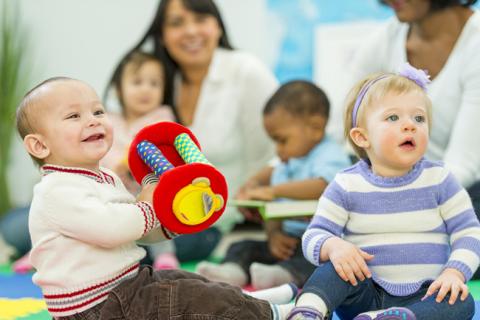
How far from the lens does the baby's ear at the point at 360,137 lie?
123cm

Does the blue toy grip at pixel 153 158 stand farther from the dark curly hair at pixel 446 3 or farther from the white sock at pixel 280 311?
the dark curly hair at pixel 446 3

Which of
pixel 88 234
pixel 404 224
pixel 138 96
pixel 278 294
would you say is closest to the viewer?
pixel 88 234

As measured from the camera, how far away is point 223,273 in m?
1.75

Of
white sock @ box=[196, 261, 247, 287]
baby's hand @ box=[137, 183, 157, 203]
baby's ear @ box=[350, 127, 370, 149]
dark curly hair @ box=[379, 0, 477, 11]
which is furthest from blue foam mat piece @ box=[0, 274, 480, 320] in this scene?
dark curly hair @ box=[379, 0, 477, 11]

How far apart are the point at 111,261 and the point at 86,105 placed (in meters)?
0.25

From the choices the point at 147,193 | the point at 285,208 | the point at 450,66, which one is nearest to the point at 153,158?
the point at 147,193

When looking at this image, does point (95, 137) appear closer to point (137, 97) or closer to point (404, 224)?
point (404, 224)

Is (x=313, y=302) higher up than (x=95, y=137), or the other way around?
(x=95, y=137)

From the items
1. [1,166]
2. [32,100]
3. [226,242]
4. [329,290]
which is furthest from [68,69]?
[329,290]

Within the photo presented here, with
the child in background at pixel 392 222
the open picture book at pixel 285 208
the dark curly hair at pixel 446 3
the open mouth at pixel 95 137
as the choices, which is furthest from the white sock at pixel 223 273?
the dark curly hair at pixel 446 3

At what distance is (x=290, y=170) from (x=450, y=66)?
0.50 m

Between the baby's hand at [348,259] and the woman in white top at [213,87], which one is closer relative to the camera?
the baby's hand at [348,259]

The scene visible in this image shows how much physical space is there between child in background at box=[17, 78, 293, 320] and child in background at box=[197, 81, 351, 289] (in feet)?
2.09

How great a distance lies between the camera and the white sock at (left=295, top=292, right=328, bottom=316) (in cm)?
108
